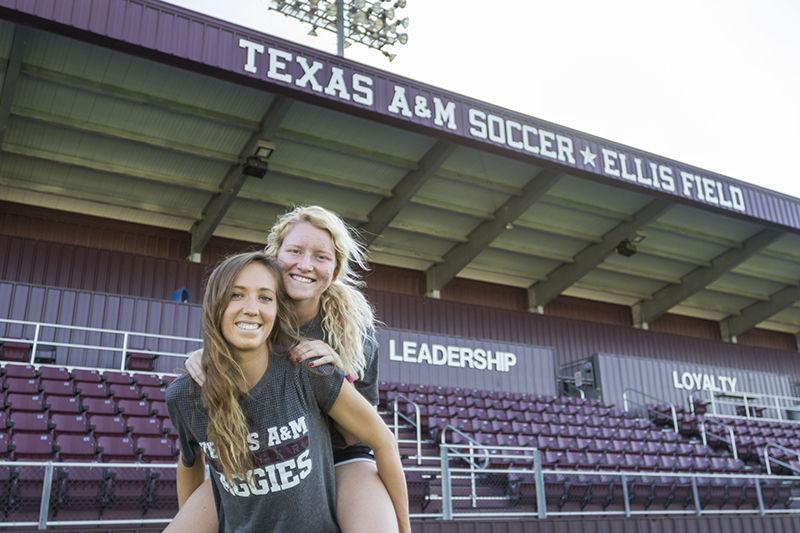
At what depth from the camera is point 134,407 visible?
1009 centimetres

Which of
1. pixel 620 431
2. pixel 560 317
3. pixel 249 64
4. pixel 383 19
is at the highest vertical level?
pixel 383 19

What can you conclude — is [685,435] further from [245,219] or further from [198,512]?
[198,512]

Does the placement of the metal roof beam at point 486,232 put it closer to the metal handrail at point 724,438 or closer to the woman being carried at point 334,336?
the metal handrail at point 724,438

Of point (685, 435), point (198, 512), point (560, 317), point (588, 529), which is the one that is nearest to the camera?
point (198, 512)

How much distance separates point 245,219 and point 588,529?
12990 mm

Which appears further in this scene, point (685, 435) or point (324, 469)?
point (685, 435)

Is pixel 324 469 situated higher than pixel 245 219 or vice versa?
pixel 245 219

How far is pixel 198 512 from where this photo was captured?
266 cm

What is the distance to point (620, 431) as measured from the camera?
14.6 m

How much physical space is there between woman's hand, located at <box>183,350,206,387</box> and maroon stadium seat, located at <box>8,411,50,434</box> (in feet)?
23.3

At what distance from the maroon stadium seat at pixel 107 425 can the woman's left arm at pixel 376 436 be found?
7348 mm

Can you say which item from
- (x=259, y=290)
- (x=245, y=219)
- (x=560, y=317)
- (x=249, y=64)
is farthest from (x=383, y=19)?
(x=259, y=290)

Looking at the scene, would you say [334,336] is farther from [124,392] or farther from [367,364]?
[124,392]

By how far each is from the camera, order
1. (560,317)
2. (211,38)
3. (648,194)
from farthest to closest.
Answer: (560,317) < (648,194) < (211,38)
